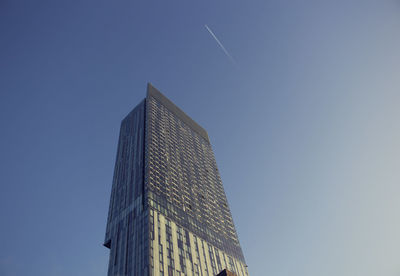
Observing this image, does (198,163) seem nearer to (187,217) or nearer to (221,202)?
(221,202)

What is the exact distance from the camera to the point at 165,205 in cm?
7925

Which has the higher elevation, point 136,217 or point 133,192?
point 133,192

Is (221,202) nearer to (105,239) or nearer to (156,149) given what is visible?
(156,149)

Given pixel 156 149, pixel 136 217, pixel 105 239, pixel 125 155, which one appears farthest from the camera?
pixel 125 155

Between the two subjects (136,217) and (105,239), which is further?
(105,239)

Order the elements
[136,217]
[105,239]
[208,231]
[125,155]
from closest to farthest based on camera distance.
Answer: [136,217] < [105,239] < [208,231] < [125,155]

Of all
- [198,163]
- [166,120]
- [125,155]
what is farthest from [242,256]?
[166,120]

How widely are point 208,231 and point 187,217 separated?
9352 mm

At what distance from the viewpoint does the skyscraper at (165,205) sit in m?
65.8

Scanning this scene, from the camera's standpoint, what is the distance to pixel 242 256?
92250 millimetres

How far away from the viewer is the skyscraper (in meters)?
65.8

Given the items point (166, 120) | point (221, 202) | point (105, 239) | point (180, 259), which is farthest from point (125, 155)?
point (180, 259)

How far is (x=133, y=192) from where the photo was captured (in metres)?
83.9

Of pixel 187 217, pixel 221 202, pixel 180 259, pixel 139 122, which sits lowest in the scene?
pixel 180 259
